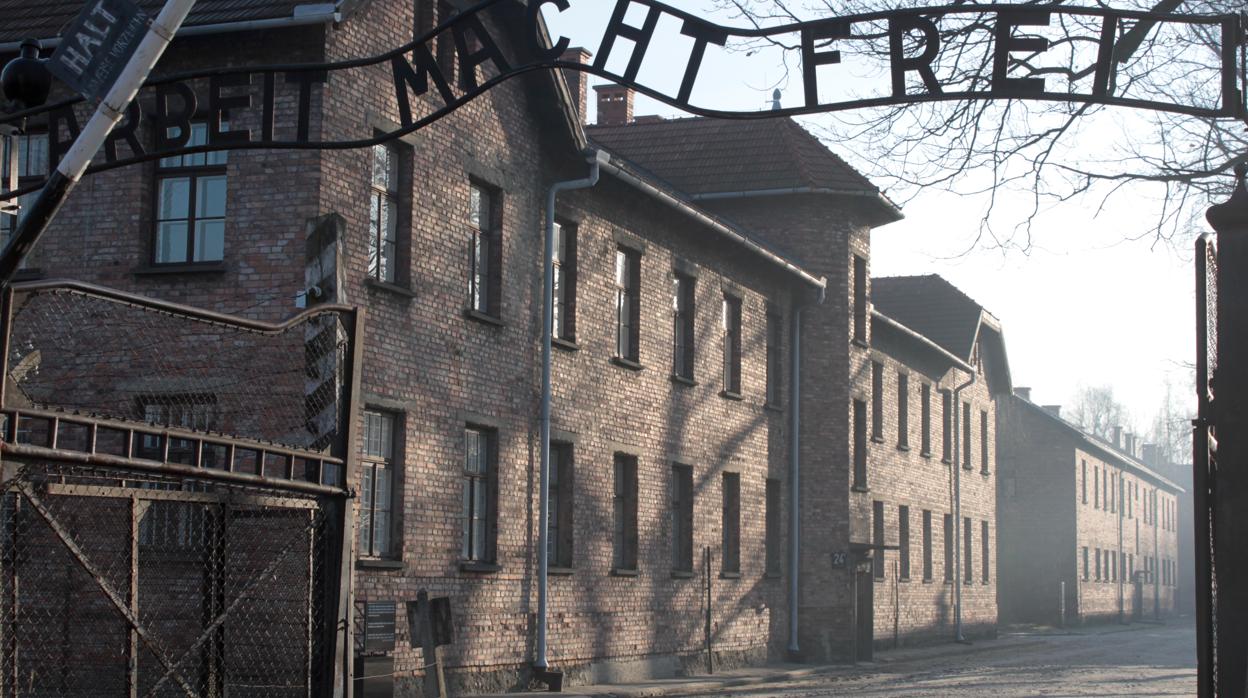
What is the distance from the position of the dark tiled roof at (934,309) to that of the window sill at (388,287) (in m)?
28.4

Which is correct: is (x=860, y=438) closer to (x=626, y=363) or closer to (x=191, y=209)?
(x=626, y=363)

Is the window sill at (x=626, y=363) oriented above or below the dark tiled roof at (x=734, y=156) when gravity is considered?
below

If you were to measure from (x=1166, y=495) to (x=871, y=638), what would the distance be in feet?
206

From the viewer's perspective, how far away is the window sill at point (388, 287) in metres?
18.4

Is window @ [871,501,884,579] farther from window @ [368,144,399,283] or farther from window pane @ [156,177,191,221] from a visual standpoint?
window pane @ [156,177,191,221]

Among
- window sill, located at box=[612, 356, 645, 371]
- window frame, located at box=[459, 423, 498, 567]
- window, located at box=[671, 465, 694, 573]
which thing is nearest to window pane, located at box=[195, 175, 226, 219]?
window frame, located at box=[459, 423, 498, 567]

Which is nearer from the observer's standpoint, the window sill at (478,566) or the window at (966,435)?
the window sill at (478,566)

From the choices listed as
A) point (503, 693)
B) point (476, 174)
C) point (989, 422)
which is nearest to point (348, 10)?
point (476, 174)

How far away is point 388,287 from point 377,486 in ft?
7.44

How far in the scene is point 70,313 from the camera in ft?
57.9

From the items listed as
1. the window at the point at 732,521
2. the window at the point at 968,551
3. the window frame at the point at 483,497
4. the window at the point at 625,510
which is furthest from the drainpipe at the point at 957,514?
the window frame at the point at 483,497

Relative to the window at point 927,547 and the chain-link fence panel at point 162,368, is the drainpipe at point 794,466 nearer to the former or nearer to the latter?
the window at point 927,547

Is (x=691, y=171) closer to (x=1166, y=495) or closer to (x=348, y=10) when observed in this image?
(x=348, y=10)

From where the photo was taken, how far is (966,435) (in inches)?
1860
